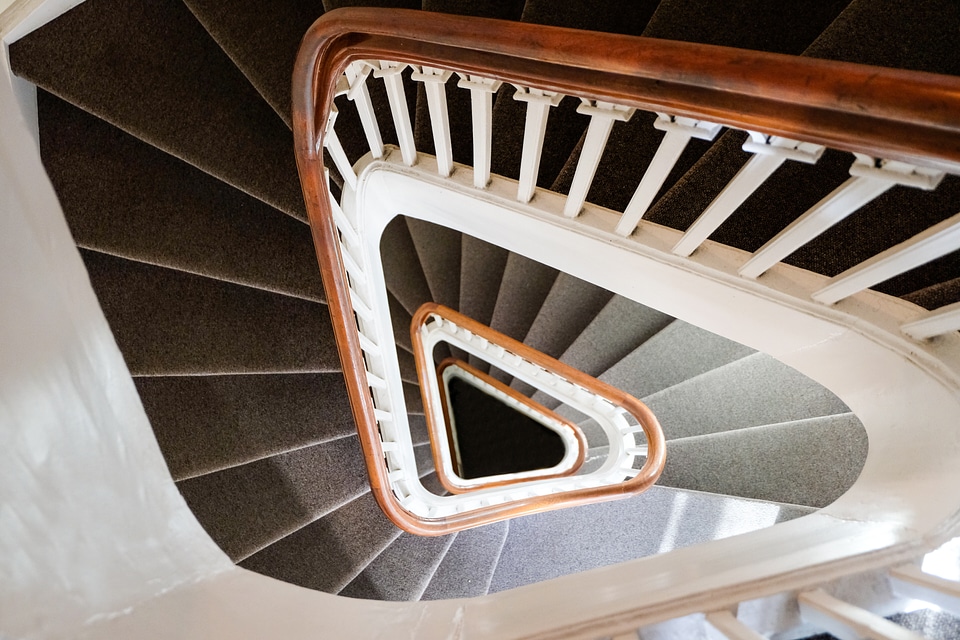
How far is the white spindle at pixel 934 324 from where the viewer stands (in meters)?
1.10

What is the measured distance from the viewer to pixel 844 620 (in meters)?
0.84

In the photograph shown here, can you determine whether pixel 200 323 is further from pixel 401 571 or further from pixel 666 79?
pixel 666 79

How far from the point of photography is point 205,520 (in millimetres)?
2498

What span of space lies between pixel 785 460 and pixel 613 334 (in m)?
1.29

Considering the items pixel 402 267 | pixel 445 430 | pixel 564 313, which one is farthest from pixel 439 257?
pixel 445 430

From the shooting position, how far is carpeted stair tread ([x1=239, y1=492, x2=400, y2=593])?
2.80 meters

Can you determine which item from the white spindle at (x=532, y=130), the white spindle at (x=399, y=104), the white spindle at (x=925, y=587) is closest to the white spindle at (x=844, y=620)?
the white spindle at (x=925, y=587)

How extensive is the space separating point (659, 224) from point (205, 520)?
2290mm

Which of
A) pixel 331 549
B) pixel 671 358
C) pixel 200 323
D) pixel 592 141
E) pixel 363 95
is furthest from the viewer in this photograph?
pixel 671 358

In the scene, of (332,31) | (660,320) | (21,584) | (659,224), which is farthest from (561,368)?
(21,584)

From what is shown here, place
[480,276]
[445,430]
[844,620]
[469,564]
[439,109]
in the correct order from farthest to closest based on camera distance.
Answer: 1. [445,430]
2. [480,276]
3. [469,564]
4. [439,109]
5. [844,620]

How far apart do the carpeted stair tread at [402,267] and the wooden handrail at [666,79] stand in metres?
2.06

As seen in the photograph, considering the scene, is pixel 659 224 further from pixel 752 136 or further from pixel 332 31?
pixel 332 31

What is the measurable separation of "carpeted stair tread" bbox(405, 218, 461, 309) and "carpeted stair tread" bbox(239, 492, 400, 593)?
1.62m
